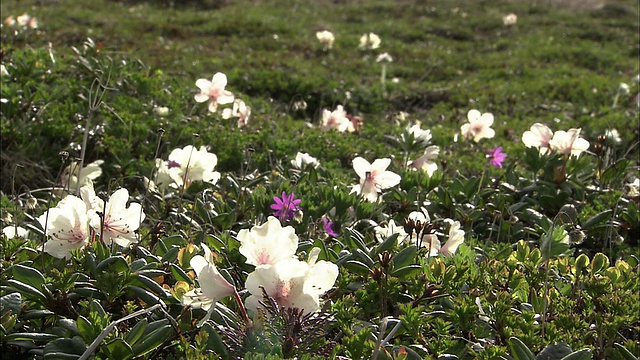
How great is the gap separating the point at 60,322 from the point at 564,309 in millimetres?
1604

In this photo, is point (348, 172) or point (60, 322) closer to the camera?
point (60, 322)

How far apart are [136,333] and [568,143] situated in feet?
8.80

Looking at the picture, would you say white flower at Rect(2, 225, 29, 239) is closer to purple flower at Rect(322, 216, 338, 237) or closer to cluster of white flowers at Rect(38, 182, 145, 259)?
cluster of white flowers at Rect(38, 182, 145, 259)

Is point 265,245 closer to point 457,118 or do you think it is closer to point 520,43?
point 457,118

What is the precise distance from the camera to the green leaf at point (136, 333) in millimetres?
1744

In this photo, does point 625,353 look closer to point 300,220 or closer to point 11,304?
point 300,220

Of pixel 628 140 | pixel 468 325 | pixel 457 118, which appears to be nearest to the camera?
pixel 468 325

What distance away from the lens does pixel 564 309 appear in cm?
212

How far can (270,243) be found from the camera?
1.72 metres

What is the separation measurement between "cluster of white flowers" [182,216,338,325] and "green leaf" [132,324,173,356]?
0.09m

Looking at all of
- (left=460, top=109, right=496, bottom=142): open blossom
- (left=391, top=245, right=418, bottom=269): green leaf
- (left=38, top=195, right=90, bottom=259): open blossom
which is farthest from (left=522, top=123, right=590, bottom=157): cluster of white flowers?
(left=38, top=195, right=90, bottom=259): open blossom

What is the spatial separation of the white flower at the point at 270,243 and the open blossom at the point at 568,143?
2.29m

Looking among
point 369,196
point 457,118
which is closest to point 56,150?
point 369,196

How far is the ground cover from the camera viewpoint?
1757 mm
